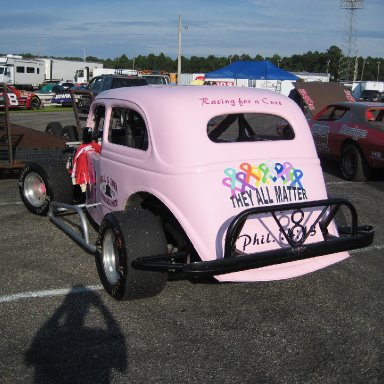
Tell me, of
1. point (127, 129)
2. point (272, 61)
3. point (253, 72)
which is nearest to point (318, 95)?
point (253, 72)

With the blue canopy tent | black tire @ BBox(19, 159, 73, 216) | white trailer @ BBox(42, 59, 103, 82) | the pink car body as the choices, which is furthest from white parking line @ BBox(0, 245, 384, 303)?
white trailer @ BBox(42, 59, 103, 82)

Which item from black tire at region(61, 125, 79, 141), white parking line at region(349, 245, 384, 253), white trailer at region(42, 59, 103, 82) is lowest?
white parking line at region(349, 245, 384, 253)

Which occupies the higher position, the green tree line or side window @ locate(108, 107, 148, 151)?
the green tree line

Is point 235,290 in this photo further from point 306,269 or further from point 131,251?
point 131,251

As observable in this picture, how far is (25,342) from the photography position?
3301mm

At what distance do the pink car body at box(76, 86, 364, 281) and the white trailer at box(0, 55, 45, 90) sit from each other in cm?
4003

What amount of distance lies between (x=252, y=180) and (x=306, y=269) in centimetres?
82

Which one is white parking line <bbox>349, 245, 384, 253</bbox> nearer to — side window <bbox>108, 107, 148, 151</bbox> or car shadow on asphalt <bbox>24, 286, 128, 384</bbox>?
side window <bbox>108, 107, 148, 151</bbox>

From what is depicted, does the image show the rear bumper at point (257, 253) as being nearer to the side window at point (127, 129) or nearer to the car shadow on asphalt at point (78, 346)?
the car shadow on asphalt at point (78, 346)

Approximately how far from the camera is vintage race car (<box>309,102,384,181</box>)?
888cm

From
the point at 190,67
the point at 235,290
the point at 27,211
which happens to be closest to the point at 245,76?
the point at 27,211

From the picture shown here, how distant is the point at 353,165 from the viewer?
936 centimetres

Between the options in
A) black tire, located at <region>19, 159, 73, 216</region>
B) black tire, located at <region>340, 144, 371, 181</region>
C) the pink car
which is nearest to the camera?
the pink car

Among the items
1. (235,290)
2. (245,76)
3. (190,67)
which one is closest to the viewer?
(235,290)
